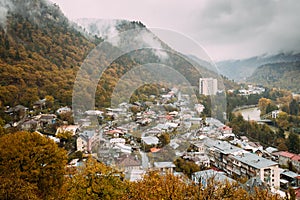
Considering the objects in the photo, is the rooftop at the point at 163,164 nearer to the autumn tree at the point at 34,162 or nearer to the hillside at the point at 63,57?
the hillside at the point at 63,57

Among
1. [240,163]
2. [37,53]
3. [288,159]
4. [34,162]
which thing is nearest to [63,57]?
[37,53]

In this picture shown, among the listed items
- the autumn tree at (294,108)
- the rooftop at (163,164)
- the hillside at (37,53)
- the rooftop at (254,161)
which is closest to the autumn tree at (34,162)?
the rooftop at (163,164)

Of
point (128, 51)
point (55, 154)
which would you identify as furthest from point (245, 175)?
point (55, 154)

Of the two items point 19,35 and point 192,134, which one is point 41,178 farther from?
point 19,35

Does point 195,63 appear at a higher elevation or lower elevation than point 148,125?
higher

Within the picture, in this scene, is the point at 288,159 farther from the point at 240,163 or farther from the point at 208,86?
the point at 208,86

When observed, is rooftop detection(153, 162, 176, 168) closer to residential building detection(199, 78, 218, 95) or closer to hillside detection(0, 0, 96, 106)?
residential building detection(199, 78, 218, 95)
